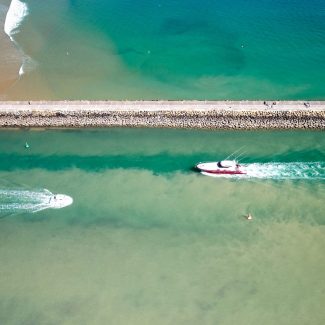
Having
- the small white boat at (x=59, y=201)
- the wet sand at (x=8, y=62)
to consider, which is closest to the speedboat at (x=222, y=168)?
the small white boat at (x=59, y=201)

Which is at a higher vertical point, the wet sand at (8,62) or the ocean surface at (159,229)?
the wet sand at (8,62)

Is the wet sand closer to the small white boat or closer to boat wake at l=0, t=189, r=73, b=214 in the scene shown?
boat wake at l=0, t=189, r=73, b=214

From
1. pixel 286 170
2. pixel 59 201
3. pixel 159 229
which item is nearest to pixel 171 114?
pixel 286 170

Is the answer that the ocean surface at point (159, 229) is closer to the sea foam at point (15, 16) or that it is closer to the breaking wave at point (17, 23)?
the breaking wave at point (17, 23)

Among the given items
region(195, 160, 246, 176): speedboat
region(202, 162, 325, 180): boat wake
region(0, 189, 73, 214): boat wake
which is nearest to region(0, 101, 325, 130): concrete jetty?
region(202, 162, 325, 180): boat wake

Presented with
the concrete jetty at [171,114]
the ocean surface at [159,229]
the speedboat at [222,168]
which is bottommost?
the ocean surface at [159,229]

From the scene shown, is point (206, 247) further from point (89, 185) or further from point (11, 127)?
point (11, 127)

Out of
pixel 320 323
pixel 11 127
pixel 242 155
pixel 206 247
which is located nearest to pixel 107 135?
pixel 11 127
